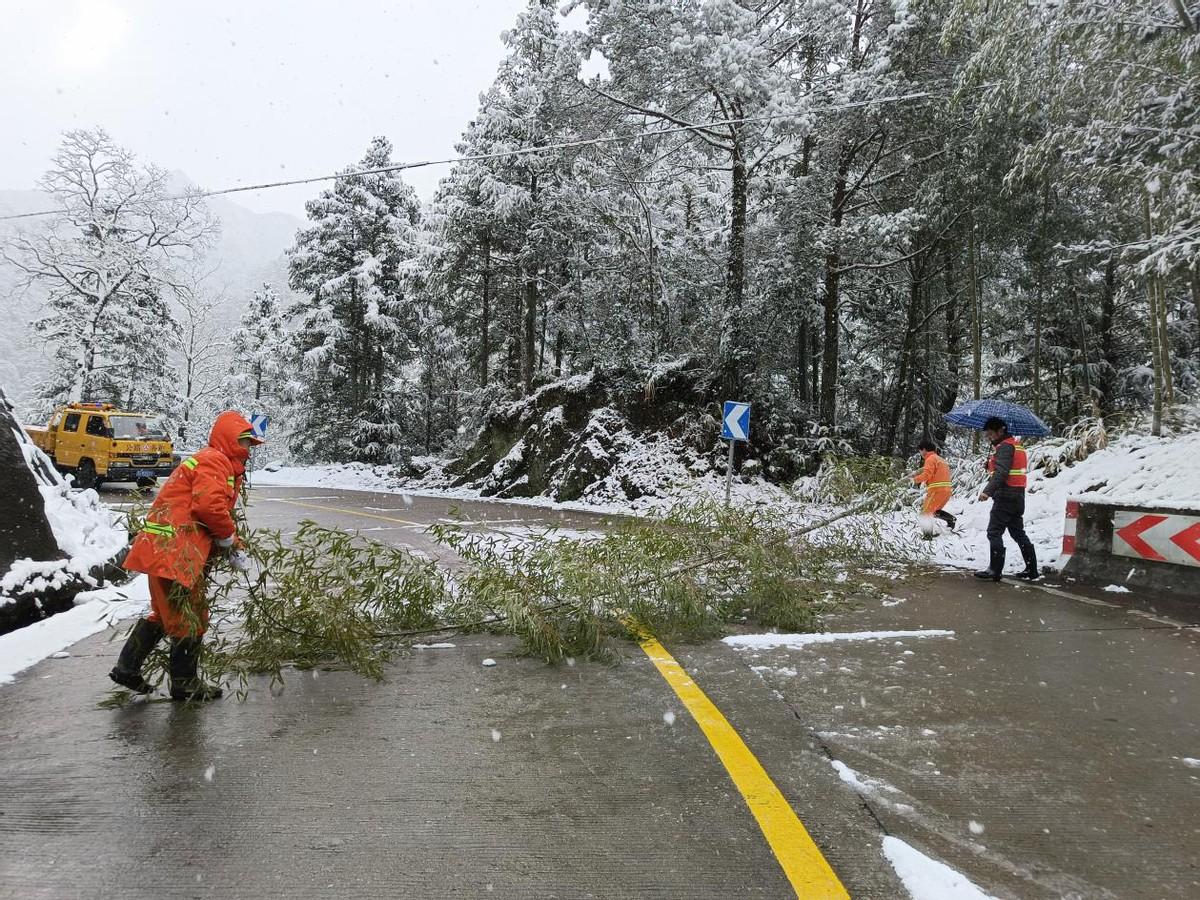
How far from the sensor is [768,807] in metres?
2.92

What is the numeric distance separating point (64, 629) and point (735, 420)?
11.3m

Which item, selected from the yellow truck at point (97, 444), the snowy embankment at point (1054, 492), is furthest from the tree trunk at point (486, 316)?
the snowy embankment at point (1054, 492)

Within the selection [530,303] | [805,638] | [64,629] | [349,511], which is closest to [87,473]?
[349,511]

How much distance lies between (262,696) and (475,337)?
28.8 metres

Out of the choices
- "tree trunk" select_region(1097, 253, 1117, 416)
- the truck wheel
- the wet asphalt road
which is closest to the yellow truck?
the truck wheel

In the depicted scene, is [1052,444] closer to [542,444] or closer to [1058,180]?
[1058,180]

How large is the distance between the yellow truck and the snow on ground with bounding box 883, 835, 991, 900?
22.7 m

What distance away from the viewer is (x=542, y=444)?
22297 mm

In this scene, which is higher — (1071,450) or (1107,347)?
(1107,347)

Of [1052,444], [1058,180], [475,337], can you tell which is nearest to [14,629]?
[1052,444]

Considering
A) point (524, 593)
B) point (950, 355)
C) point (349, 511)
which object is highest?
point (950, 355)

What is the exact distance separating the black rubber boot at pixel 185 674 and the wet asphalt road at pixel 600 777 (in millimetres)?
109

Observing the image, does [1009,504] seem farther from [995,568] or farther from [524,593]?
[524,593]

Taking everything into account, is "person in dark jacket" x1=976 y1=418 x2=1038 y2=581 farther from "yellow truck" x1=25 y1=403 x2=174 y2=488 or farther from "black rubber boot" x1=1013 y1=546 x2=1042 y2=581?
"yellow truck" x1=25 y1=403 x2=174 y2=488
